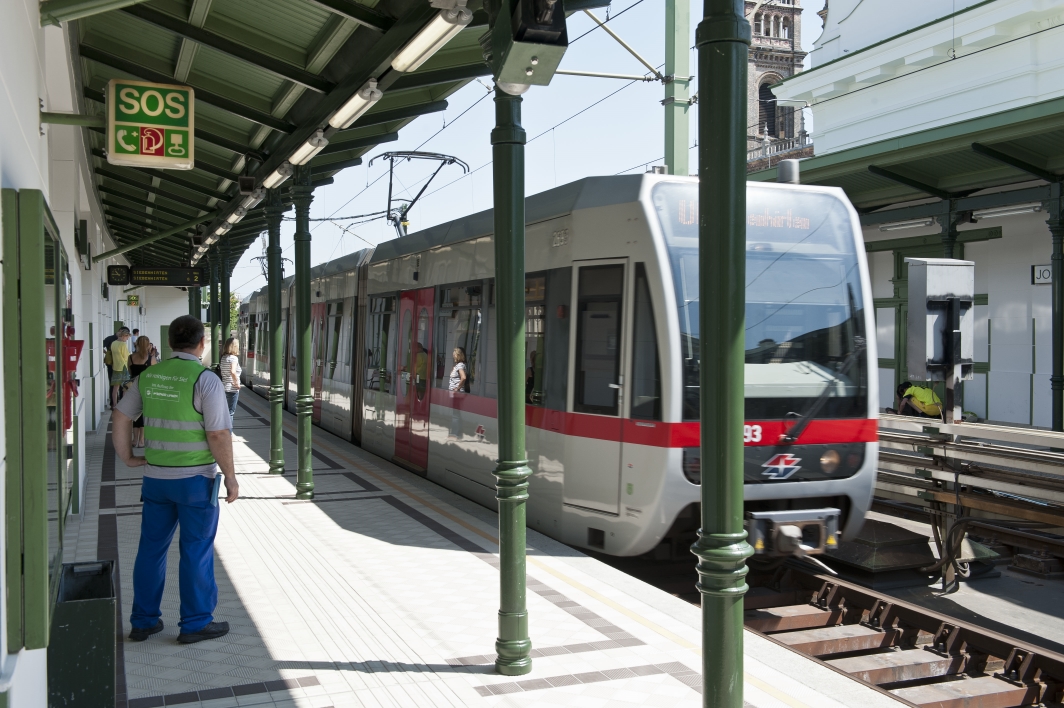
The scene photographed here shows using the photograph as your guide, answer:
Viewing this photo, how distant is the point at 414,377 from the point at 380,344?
1.77 m

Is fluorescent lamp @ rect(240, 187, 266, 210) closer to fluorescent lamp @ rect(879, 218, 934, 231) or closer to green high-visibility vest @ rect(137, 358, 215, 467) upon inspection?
green high-visibility vest @ rect(137, 358, 215, 467)

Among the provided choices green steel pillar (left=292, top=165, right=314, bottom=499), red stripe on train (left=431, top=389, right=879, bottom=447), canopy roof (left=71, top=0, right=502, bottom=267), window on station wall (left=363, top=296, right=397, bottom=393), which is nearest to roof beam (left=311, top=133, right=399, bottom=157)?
canopy roof (left=71, top=0, right=502, bottom=267)

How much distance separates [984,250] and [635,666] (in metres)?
16.9

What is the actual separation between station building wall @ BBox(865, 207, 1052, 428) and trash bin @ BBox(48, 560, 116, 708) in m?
17.7

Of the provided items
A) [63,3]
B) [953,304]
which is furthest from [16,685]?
[953,304]

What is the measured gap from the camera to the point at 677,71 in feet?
43.3

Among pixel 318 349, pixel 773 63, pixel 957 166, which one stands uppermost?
pixel 773 63

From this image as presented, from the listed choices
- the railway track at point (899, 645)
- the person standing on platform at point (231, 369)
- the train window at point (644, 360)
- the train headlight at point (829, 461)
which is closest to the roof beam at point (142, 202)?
the person standing on platform at point (231, 369)

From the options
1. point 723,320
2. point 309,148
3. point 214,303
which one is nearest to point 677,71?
point 309,148

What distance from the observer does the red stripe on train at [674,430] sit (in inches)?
269

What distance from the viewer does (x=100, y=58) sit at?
7.96m

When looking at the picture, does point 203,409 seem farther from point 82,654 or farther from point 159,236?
point 159,236

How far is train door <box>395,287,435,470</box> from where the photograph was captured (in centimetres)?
1106

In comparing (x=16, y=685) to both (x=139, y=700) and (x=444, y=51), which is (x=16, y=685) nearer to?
(x=139, y=700)
